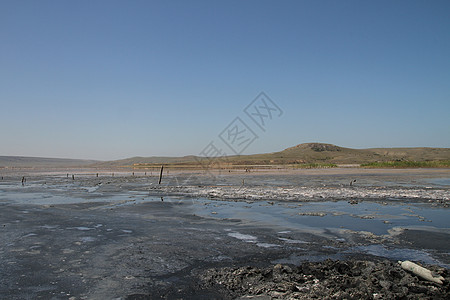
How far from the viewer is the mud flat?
6.28m

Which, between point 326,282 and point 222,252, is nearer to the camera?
point 326,282

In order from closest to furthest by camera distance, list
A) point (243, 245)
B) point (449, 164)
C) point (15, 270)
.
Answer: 1. point (15, 270)
2. point (243, 245)
3. point (449, 164)

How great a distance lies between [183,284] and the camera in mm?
6715

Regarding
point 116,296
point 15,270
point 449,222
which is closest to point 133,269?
point 116,296

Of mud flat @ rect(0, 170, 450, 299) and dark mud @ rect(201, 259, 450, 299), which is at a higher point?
dark mud @ rect(201, 259, 450, 299)

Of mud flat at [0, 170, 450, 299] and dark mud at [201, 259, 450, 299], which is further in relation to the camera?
mud flat at [0, 170, 450, 299]

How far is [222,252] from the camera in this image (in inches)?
358

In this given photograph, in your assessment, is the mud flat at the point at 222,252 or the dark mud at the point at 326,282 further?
the mud flat at the point at 222,252

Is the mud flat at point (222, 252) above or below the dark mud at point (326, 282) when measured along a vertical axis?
below

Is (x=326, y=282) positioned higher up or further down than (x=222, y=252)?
higher up

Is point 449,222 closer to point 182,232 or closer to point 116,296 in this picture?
point 182,232

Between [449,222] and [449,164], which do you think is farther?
[449,164]

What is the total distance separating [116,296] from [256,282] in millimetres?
2573

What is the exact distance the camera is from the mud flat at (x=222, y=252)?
6.28m
